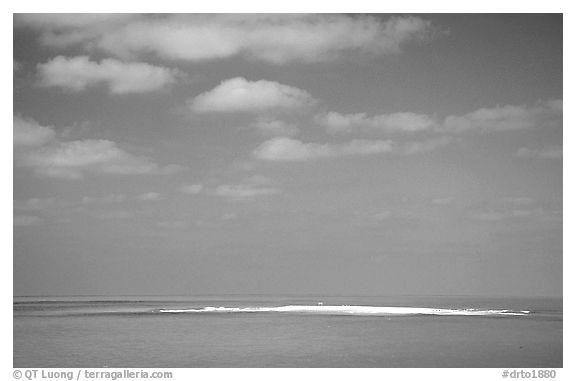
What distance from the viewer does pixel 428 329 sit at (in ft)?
84.2

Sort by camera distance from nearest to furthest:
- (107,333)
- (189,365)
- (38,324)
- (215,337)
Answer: (189,365)
(215,337)
(107,333)
(38,324)

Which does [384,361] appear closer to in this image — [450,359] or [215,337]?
[450,359]

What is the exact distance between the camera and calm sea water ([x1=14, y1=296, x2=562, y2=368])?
1839 cm

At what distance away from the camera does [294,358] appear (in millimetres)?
18656

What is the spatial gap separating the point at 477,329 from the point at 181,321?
12.1m

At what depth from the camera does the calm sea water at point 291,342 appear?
18391mm

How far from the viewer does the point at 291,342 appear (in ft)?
70.9

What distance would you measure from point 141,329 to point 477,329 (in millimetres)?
12442

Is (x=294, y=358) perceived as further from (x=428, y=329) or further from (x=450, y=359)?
(x=428, y=329)
